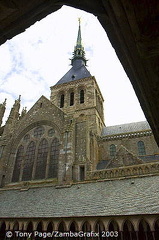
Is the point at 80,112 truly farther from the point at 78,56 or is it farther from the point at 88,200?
the point at 78,56

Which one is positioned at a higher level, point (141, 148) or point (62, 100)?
point (62, 100)

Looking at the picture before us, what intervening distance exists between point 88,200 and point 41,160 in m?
8.65

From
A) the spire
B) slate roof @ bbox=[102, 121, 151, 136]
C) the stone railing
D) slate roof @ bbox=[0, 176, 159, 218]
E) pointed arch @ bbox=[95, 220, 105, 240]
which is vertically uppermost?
the spire

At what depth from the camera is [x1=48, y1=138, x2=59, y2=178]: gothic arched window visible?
62.3ft

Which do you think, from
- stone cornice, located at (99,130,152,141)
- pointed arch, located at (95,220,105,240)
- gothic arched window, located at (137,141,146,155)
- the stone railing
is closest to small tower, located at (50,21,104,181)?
the stone railing

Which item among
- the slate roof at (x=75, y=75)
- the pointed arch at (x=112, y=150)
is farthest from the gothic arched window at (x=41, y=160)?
the slate roof at (x=75, y=75)

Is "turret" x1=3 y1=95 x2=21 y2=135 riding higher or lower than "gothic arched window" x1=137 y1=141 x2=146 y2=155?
higher

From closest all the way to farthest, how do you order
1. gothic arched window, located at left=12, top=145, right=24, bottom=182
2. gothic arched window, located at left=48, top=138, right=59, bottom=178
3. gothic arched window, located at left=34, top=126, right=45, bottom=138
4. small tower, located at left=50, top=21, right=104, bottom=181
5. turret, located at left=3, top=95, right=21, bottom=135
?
1. small tower, located at left=50, top=21, right=104, bottom=181
2. gothic arched window, located at left=48, top=138, right=59, bottom=178
3. gothic arched window, located at left=12, top=145, right=24, bottom=182
4. gothic arched window, located at left=34, top=126, right=45, bottom=138
5. turret, located at left=3, top=95, right=21, bottom=135

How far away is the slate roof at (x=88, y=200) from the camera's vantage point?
36.4 feet

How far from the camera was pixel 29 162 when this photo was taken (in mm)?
20734

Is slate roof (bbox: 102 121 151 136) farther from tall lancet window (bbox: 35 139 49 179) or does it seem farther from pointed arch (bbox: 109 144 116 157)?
tall lancet window (bbox: 35 139 49 179)

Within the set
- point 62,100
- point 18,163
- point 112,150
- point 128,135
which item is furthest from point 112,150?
point 62,100

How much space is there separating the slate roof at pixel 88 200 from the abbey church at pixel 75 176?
0.05 meters

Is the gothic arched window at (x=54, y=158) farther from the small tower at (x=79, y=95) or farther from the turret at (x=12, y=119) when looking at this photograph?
the small tower at (x=79, y=95)
